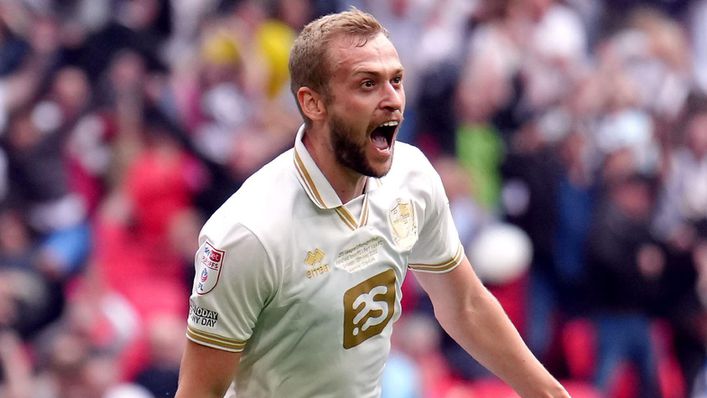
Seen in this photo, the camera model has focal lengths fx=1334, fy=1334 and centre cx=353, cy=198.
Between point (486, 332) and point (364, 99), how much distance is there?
96cm

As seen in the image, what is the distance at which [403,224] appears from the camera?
4012mm

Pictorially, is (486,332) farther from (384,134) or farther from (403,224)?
(384,134)

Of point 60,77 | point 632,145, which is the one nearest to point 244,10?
point 60,77

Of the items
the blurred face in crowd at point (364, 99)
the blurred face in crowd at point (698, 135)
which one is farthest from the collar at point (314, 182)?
the blurred face in crowd at point (698, 135)

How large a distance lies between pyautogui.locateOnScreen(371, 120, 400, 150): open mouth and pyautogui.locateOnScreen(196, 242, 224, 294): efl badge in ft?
1.80

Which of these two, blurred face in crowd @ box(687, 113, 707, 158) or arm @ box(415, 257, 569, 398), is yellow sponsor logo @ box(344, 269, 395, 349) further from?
blurred face in crowd @ box(687, 113, 707, 158)

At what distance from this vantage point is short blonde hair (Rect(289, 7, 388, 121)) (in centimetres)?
369

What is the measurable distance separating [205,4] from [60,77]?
1246 mm

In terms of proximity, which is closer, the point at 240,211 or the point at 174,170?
the point at 240,211

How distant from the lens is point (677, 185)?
8.91 meters

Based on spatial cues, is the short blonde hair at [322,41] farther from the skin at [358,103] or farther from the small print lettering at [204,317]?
the small print lettering at [204,317]

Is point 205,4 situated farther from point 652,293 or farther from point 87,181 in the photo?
point 652,293

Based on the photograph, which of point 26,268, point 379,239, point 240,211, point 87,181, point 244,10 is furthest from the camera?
point 244,10

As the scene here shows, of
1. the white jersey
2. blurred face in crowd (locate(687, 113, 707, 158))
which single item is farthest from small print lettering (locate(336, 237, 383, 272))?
blurred face in crowd (locate(687, 113, 707, 158))
